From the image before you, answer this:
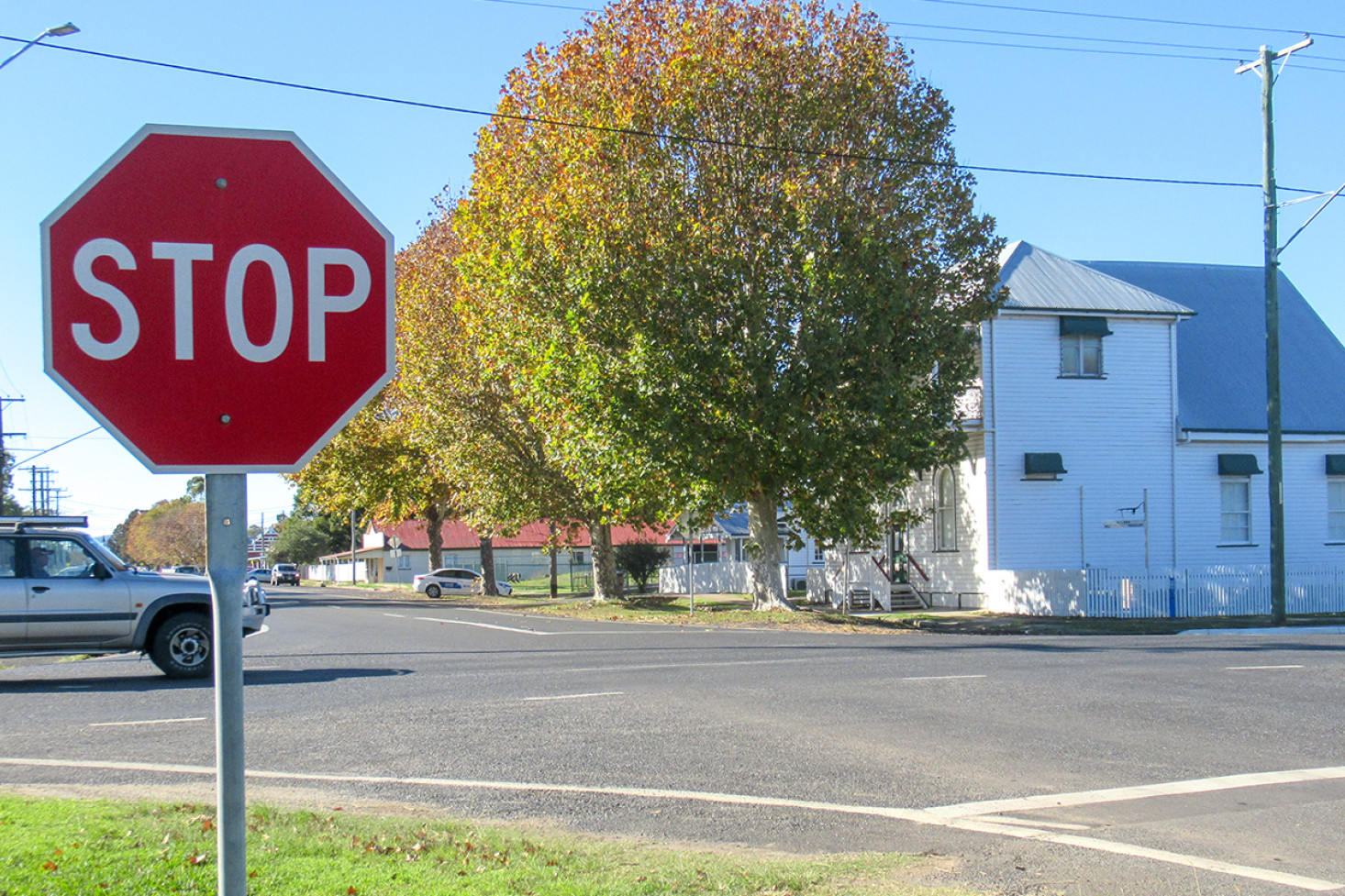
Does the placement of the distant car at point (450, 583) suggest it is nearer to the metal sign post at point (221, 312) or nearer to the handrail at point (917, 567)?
the handrail at point (917, 567)

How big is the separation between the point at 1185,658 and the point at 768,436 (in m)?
9.35

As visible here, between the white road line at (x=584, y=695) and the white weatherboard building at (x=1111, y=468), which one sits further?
the white weatherboard building at (x=1111, y=468)

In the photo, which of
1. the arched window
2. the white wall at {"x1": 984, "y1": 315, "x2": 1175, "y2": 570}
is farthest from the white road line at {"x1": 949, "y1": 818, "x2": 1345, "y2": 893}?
the arched window

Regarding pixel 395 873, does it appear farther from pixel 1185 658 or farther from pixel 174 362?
pixel 1185 658

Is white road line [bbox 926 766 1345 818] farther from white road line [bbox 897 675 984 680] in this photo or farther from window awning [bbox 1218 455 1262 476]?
window awning [bbox 1218 455 1262 476]

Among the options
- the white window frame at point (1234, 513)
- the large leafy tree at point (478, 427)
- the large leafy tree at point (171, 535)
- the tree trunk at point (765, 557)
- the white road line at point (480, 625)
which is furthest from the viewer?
the large leafy tree at point (171, 535)

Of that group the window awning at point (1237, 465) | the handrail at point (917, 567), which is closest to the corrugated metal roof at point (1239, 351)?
the window awning at point (1237, 465)

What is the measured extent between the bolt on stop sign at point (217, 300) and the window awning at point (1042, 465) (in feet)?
96.0

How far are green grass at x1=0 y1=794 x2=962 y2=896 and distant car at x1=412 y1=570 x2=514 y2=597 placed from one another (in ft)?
165

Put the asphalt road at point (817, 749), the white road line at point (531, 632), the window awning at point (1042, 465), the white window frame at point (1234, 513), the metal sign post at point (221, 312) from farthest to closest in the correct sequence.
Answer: the white window frame at point (1234, 513)
the window awning at point (1042, 465)
the white road line at point (531, 632)
the asphalt road at point (817, 749)
the metal sign post at point (221, 312)

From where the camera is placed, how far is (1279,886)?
5.77 meters

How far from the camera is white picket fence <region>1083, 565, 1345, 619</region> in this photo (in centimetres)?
2781

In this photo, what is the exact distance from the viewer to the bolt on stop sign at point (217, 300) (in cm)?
258

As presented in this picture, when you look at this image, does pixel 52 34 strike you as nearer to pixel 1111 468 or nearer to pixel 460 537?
pixel 1111 468
